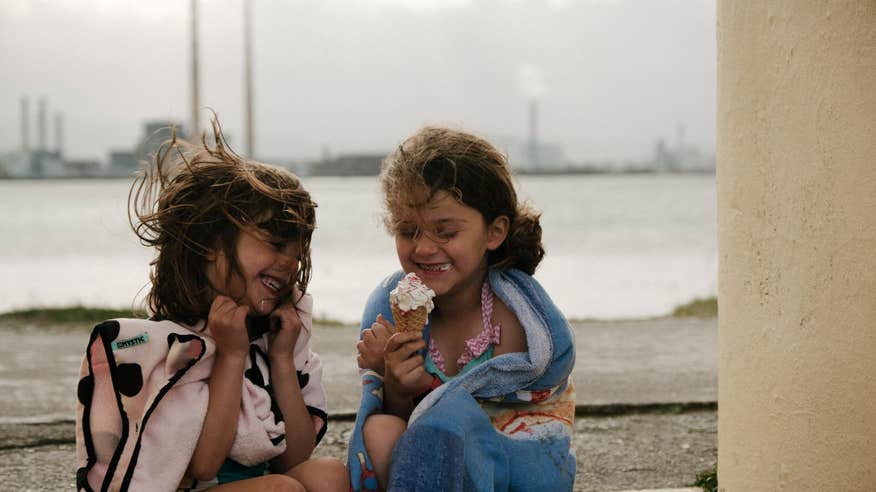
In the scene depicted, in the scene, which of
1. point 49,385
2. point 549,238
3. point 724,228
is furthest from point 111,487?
point 549,238

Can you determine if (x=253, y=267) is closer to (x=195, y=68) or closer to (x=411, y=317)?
(x=411, y=317)

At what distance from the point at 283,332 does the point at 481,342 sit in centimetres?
65

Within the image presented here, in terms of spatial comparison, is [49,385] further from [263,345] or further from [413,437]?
[413,437]

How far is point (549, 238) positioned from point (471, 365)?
35152mm

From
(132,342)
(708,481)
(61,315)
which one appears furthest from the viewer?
(61,315)

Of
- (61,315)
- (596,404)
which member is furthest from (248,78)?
(596,404)

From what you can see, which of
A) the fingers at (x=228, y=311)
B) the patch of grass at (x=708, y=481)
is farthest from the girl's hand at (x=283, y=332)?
the patch of grass at (x=708, y=481)

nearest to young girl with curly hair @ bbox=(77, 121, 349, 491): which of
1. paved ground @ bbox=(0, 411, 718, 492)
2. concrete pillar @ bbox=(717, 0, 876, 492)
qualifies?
concrete pillar @ bbox=(717, 0, 876, 492)

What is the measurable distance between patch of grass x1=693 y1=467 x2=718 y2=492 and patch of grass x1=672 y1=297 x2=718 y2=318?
5.45 metres

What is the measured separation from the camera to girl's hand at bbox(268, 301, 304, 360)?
277 centimetres

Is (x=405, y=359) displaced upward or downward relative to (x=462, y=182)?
downward

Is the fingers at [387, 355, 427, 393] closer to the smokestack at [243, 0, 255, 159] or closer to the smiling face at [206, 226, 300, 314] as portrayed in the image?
the smiling face at [206, 226, 300, 314]

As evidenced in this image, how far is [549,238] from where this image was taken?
1494 inches

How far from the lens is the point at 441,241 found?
2990 millimetres
